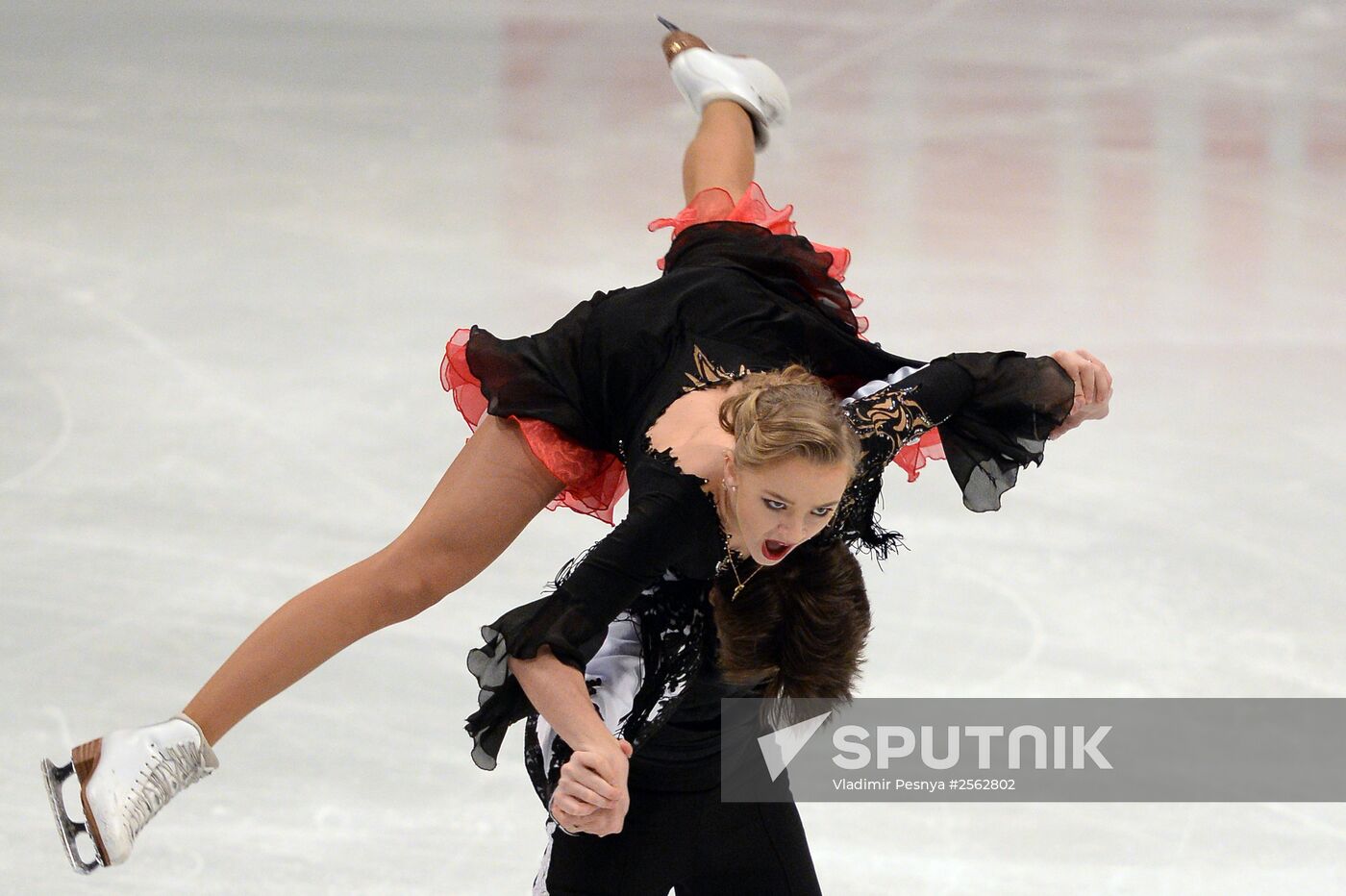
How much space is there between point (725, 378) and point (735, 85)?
4.00ft

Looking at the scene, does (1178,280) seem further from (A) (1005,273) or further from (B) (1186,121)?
(B) (1186,121)

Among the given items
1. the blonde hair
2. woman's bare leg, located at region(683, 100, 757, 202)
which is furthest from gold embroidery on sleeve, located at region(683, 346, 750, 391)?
woman's bare leg, located at region(683, 100, 757, 202)

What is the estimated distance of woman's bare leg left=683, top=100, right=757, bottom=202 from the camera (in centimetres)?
304

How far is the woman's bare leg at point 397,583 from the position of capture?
2398mm

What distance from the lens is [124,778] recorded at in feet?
7.62

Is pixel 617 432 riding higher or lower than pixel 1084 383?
lower

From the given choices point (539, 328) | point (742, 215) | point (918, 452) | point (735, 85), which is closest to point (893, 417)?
point (918, 452)

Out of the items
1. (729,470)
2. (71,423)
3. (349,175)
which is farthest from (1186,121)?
(729,470)

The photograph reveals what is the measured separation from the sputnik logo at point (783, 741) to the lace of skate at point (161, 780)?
80cm

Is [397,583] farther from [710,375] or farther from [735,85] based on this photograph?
[735,85]

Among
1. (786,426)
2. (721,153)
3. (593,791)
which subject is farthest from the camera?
(721,153)

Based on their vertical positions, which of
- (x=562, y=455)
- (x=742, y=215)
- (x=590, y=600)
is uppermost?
(x=742, y=215)

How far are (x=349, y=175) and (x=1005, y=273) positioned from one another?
217 cm

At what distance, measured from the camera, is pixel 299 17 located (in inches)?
272
